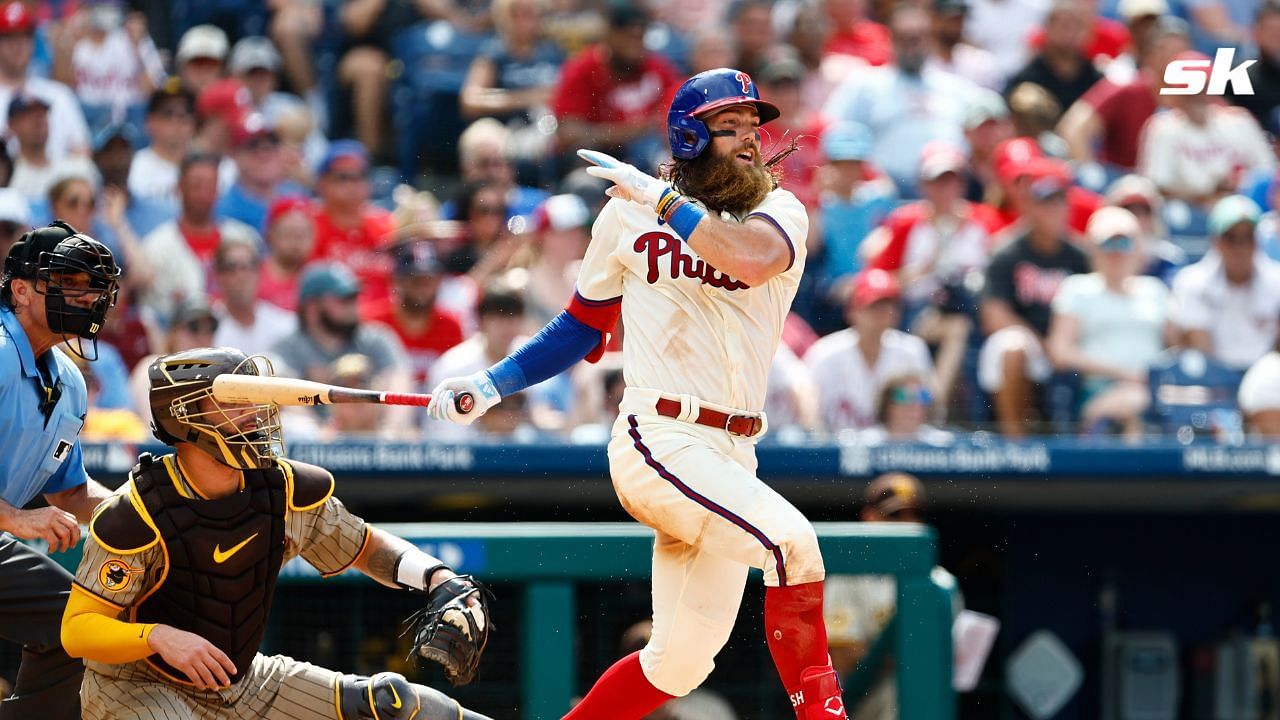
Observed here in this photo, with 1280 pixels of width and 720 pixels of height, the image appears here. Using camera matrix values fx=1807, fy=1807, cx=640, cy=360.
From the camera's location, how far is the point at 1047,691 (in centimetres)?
786

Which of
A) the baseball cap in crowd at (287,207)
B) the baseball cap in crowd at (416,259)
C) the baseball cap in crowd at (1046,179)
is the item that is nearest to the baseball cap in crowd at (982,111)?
the baseball cap in crowd at (1046,179)

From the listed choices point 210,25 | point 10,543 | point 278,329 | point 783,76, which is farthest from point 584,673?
point 210,25

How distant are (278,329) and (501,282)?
1.03 m

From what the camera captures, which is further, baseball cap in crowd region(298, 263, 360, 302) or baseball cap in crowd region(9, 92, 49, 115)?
baseball cap in crowd region(9, 92, 49, 115)

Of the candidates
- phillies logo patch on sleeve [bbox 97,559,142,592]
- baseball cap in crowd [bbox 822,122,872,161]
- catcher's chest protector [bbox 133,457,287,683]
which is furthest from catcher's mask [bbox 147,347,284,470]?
baseball cap in crowd [bbox 822,122,872,161]

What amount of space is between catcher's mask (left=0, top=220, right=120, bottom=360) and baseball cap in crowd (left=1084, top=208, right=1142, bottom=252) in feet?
16.4

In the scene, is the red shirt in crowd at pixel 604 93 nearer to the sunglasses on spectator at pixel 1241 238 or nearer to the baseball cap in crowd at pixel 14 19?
the baseball cap in crowd at pixel 14 19

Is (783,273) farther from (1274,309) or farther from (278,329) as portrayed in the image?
(1274,309)

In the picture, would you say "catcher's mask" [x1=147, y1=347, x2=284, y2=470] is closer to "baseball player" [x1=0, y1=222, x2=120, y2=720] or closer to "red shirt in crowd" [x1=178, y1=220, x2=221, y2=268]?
"baseball player" [x1=0, y1=222, x2=120, y2=720]

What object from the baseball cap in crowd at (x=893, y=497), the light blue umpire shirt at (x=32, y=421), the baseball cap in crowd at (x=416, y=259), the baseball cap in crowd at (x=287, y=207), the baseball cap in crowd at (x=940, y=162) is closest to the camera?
the light blue umpire shirt at (x=32, y=421)

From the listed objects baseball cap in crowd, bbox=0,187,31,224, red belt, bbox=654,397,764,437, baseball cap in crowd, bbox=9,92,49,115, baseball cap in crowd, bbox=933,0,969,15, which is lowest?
red belt, bbox=654,397,764,437

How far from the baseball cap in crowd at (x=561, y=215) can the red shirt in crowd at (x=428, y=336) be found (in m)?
0.58

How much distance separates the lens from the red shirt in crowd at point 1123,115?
986 centimetres

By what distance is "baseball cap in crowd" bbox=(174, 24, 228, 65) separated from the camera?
9688 mm
